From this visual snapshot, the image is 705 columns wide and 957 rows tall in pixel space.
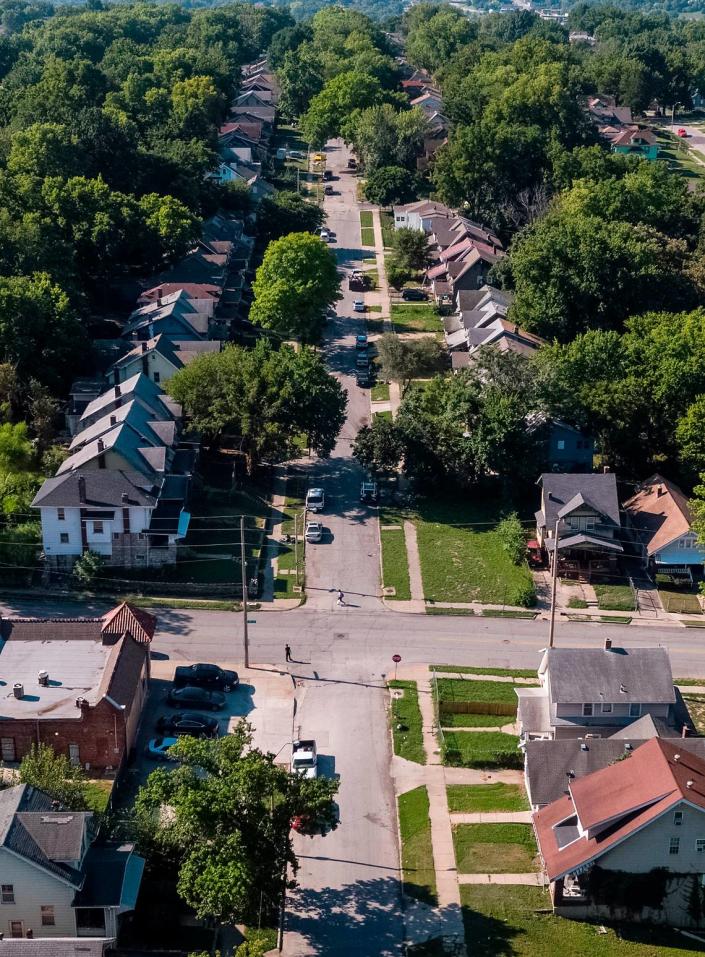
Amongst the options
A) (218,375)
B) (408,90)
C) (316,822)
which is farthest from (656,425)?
(408,90)

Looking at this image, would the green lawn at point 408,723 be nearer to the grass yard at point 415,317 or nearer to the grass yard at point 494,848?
the grass yard at point 494,848

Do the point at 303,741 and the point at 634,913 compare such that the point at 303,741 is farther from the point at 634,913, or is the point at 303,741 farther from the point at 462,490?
the point at 462,490

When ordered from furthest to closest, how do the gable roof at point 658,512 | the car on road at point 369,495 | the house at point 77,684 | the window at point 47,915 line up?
the car on road at point 369,495 → the gable roof at point 658,512 → the house at point 77,684 → the window at point 47,915

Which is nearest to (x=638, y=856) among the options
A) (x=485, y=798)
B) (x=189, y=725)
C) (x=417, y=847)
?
(x=485, y=798)

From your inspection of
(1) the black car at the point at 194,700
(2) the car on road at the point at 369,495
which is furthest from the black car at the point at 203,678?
(2) the car on road at the point at 369,495

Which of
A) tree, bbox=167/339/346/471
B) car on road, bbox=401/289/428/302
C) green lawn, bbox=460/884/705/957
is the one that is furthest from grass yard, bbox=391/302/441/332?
green lawn, bbox=460/884/705/957

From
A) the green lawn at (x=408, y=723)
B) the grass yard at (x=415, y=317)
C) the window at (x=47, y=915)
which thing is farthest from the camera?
the grass yard at (x=415, y=317)

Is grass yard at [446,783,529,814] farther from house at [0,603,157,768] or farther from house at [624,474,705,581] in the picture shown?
house at [624,474,705,581]
